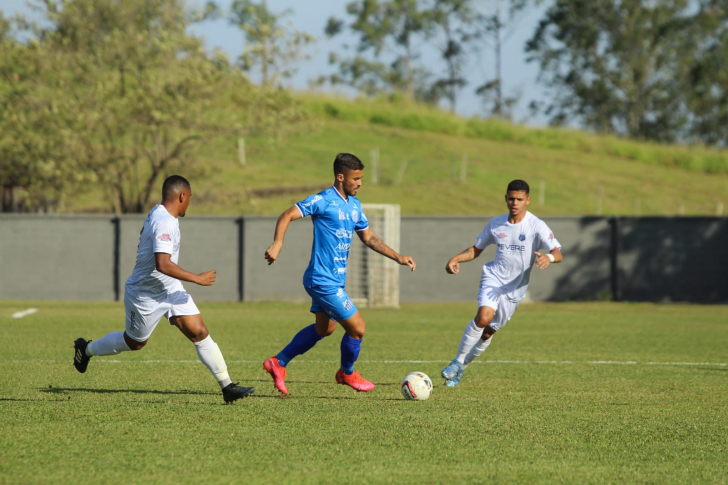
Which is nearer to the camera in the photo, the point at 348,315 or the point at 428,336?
the point at 348,315

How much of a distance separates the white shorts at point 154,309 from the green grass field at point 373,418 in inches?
28.4

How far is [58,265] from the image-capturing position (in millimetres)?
22141

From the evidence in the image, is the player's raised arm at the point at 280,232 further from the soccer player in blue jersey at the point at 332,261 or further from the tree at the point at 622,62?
the tree at the point at 622,62

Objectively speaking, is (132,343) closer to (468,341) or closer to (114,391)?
(114,391)

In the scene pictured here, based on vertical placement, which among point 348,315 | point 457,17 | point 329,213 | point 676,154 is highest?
point 457,17

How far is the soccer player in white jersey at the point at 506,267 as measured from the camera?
8625mm

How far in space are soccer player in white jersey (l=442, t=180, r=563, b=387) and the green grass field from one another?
513 mm

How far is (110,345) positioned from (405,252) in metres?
15.6

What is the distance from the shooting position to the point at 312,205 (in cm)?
751

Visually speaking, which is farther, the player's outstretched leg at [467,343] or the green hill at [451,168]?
the green hill at [451,168]

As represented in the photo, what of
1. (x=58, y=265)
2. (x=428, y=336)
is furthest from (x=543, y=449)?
(x=58, y=265)

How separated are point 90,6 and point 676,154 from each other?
4038 centimetres

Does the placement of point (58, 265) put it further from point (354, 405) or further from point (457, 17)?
point (457, 17)

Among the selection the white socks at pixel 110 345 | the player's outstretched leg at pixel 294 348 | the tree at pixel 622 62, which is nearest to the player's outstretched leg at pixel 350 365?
the player's outstretched leg at pixel 294 348
